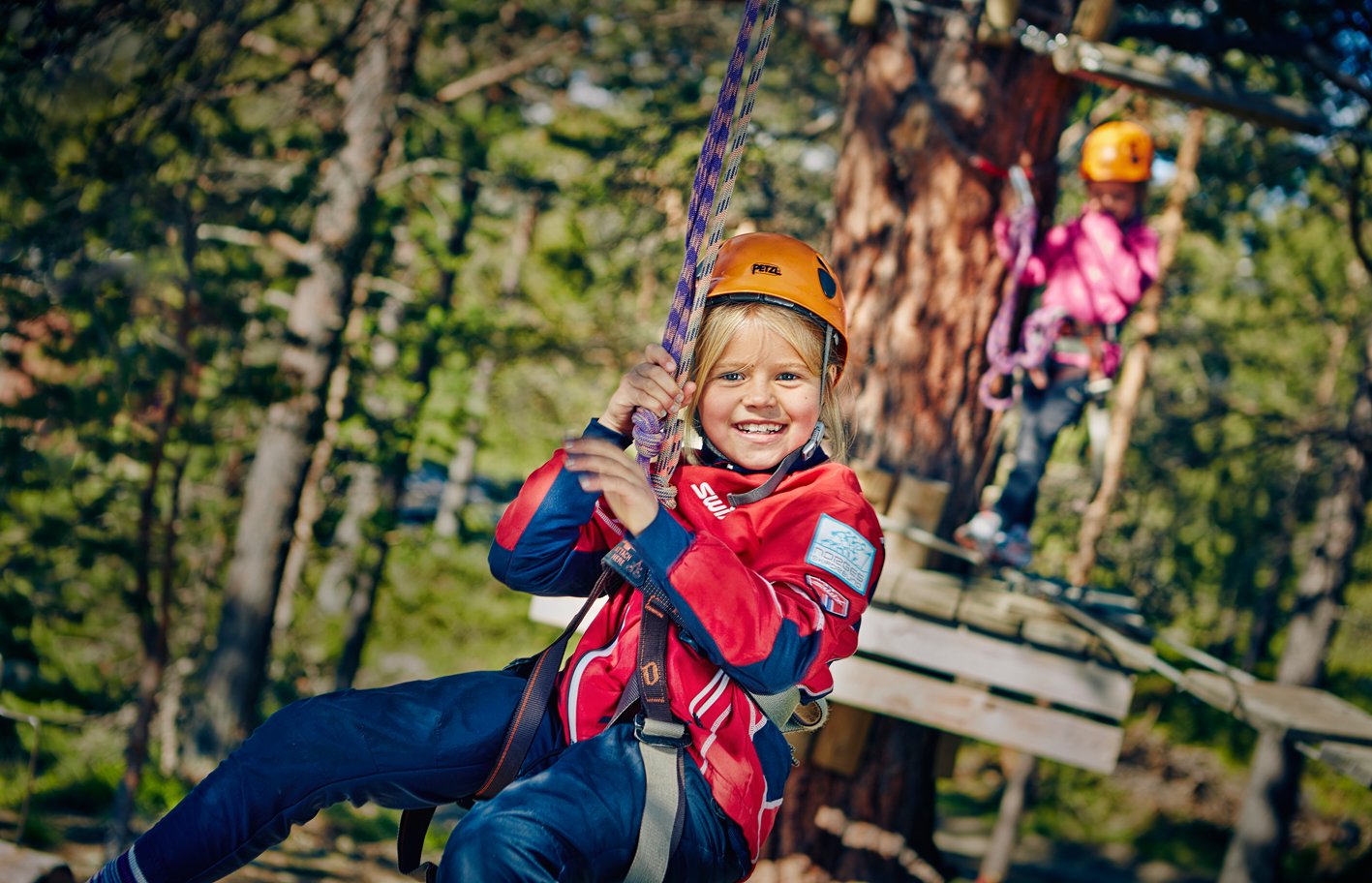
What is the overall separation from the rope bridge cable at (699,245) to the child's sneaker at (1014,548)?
3197 millimetres

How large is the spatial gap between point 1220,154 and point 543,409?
35.2 feet

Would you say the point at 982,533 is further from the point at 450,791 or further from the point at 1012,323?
the point at 450,791

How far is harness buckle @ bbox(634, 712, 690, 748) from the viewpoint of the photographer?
211 centimetres

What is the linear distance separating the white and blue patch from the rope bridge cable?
0.33m

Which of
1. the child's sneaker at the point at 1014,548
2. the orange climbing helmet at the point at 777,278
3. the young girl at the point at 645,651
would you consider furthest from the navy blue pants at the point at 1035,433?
the orange climbing helmet at the point at 777,278

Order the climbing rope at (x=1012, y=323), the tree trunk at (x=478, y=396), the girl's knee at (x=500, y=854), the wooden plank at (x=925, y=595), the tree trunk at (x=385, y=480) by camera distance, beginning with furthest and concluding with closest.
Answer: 1. the tree trunk at (x=478, y=396)
2. the tree trunk at (x=385, y=480)
3. the climbing rope at (x=1012, y=323)
4. the wooden plank at (x=925, y=595)
5. the girl's knee at (x=500, y=854)

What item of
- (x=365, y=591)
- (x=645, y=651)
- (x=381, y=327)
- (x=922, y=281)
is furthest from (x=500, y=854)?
(x=365, y=591)

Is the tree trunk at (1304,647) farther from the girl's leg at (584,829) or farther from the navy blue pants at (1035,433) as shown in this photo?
the girl's leg at (584,829)

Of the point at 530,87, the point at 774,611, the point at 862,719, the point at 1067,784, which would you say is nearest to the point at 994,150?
the point at 862,719

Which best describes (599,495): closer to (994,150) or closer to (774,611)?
(774,611)

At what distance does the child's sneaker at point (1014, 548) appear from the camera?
5078 mm

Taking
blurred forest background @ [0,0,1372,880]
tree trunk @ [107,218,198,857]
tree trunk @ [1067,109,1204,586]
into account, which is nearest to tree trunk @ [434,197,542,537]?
blurred forest background @ [0,0,1372,880]

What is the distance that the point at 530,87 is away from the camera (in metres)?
13.7

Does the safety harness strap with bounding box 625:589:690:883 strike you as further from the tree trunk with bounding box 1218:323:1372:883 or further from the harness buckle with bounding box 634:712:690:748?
the tree trunk with bounding box 1218:323:1372:883
